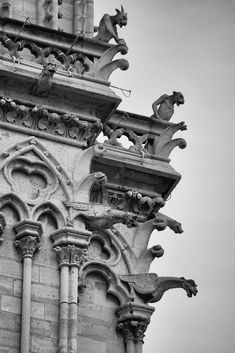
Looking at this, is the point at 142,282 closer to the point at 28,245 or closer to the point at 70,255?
the point at 70,255

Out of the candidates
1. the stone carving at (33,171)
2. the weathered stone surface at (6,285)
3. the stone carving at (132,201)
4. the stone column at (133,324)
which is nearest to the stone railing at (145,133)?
the stone carving at (132,201)

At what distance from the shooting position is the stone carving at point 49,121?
88.7ft

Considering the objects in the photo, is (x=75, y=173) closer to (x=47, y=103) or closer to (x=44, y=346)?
(x=47, y=103)

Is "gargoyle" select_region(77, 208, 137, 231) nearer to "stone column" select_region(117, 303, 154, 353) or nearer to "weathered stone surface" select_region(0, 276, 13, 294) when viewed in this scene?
"stone column" select_region(117, 303, 154, 353)

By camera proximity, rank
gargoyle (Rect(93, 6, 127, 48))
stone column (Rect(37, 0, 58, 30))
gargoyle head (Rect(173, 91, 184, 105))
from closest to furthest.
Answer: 1. gargoyle (Rect(93, 6, 127, 48))
2. stone column (Rect(37, 0, 58, 30))
3. gargoyle head (Rect(173, 91, 184, 105))

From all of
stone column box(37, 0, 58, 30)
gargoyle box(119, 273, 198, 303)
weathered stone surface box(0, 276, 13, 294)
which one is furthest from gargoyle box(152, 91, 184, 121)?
weathered stone surface box(0, 276, 13, 294)

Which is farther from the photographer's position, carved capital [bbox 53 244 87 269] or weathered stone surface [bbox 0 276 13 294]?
carved capital [bbox 53 244 87 269]

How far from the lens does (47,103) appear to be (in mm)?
27375

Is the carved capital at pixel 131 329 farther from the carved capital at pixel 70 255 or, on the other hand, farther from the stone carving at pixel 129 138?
the stone carving at pixel 129 138

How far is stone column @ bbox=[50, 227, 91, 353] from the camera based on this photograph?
25094mm

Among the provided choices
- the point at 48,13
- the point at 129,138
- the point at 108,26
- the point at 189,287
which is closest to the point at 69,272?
the point at 189,287

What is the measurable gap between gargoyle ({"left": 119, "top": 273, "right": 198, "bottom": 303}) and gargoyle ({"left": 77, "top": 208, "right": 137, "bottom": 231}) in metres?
1.10

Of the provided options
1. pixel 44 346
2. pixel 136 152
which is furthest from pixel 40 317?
pixel 136 152

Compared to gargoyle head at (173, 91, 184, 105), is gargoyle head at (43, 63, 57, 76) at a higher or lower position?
lower
